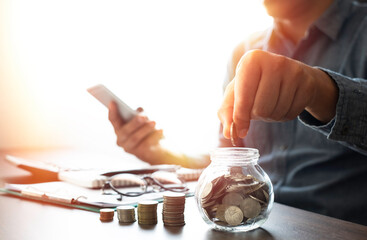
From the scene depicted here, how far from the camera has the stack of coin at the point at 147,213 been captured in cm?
64

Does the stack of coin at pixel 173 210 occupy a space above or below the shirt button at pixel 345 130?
below

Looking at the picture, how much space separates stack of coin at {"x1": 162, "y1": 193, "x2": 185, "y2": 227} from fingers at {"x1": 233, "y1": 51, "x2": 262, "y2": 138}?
148mm

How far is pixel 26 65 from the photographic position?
93.1 inches

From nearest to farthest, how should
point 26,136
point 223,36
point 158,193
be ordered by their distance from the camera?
point 158,193 < point 223,36 < point 26,136

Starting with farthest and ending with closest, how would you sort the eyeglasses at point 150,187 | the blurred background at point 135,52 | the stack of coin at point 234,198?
the blurred background at point 135,52 → the eyeglasses at point 150,187 → the stack of coin at point 234,198

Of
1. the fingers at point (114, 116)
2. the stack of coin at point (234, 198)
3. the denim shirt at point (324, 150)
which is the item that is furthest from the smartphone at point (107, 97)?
the stack of coin at point (234, 198)

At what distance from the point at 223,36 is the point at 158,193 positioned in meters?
1.52

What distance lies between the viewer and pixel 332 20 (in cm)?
114

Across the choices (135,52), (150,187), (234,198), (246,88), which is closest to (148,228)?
(234,198)

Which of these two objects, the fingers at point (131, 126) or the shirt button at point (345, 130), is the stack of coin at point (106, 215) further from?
the fingers at point (131, 126)

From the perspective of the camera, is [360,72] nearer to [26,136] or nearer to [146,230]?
[146,230]

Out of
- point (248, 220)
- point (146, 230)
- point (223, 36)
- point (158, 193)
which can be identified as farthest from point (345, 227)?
point (223, 36)

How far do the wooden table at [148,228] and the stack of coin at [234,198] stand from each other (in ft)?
0.09

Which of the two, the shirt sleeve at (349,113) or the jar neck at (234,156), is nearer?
the jar neck at (234,156)
